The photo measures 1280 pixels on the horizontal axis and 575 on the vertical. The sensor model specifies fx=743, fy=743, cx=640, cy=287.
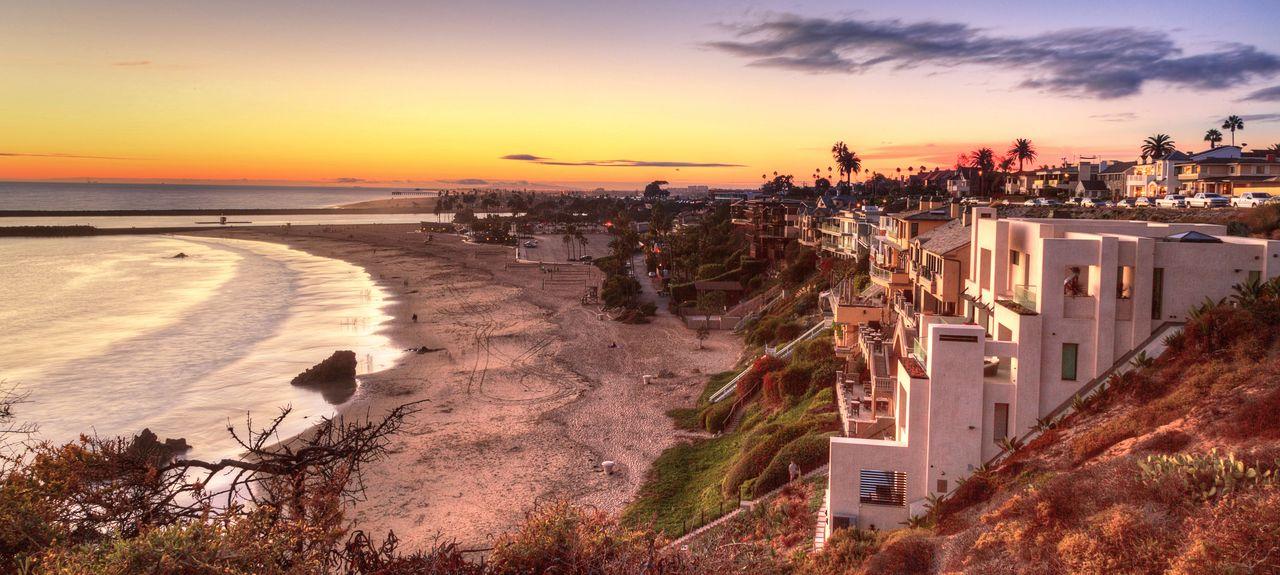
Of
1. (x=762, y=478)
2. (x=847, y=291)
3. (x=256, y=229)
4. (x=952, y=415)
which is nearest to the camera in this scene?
(x=952, y=415)

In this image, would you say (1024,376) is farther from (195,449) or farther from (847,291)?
(195,449)

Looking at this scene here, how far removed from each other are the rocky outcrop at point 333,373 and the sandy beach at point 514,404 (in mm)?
1107

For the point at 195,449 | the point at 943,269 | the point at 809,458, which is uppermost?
the point at 943,269

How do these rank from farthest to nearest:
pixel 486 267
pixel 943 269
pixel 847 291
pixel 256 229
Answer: pixel 256 229 → pixel 486 267 → pixel 847 291 → pixel 943 269

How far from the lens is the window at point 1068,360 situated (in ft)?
50.6

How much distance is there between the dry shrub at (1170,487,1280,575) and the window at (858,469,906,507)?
21.4 ft

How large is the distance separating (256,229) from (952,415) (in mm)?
173666

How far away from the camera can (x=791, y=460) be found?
20.8 m

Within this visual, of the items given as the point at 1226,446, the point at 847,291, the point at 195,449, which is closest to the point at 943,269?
→ the point at 847,291

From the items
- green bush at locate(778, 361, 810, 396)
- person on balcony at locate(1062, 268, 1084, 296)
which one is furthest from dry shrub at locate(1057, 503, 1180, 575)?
green bush at locate(778, 361, 810, 396)

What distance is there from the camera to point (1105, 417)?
14141 millimetres

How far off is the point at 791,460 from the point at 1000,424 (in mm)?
6534

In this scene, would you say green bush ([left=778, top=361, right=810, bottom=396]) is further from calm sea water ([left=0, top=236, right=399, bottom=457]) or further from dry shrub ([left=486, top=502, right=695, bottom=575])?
dry shrub ([left=486, top=502, right=695, bottom=575])

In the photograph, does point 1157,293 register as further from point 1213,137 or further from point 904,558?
point 1213,137
